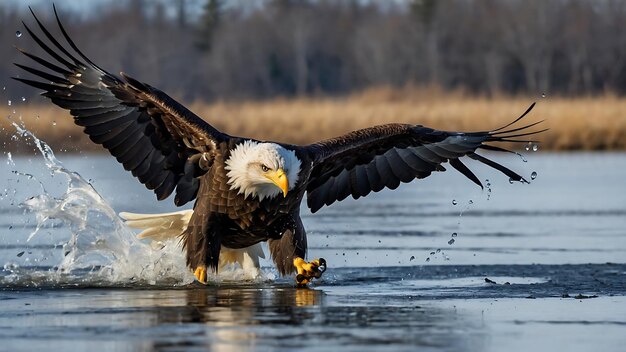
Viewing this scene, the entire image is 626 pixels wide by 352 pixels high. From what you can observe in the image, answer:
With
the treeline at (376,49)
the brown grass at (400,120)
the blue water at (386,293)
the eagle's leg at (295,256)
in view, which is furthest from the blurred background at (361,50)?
the eagle's leg at (295,256)

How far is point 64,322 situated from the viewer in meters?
7.08

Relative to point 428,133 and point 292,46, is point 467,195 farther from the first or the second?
point 292,46

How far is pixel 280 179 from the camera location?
842cm

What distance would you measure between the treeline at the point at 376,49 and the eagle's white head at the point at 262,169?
40054 mm

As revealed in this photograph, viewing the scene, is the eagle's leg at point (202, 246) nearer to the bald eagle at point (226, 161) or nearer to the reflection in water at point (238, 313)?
the bald eagle at point (226, 161)

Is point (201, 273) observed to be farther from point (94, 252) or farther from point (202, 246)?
point (94, 252)

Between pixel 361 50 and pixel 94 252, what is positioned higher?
pixel 361 50

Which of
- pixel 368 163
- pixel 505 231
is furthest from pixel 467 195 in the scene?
pixel 368 163

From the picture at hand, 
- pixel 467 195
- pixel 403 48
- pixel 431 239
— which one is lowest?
pixel 431 239

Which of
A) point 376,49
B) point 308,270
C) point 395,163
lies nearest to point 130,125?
point 308,270

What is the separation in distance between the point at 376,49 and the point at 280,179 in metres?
50.2

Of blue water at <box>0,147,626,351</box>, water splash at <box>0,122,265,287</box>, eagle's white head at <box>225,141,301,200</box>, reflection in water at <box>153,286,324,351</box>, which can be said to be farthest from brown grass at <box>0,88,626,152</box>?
reflection in water at <box>153,286,324,351</box>

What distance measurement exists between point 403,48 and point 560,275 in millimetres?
49177

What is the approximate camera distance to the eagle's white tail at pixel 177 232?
32.6 ft
